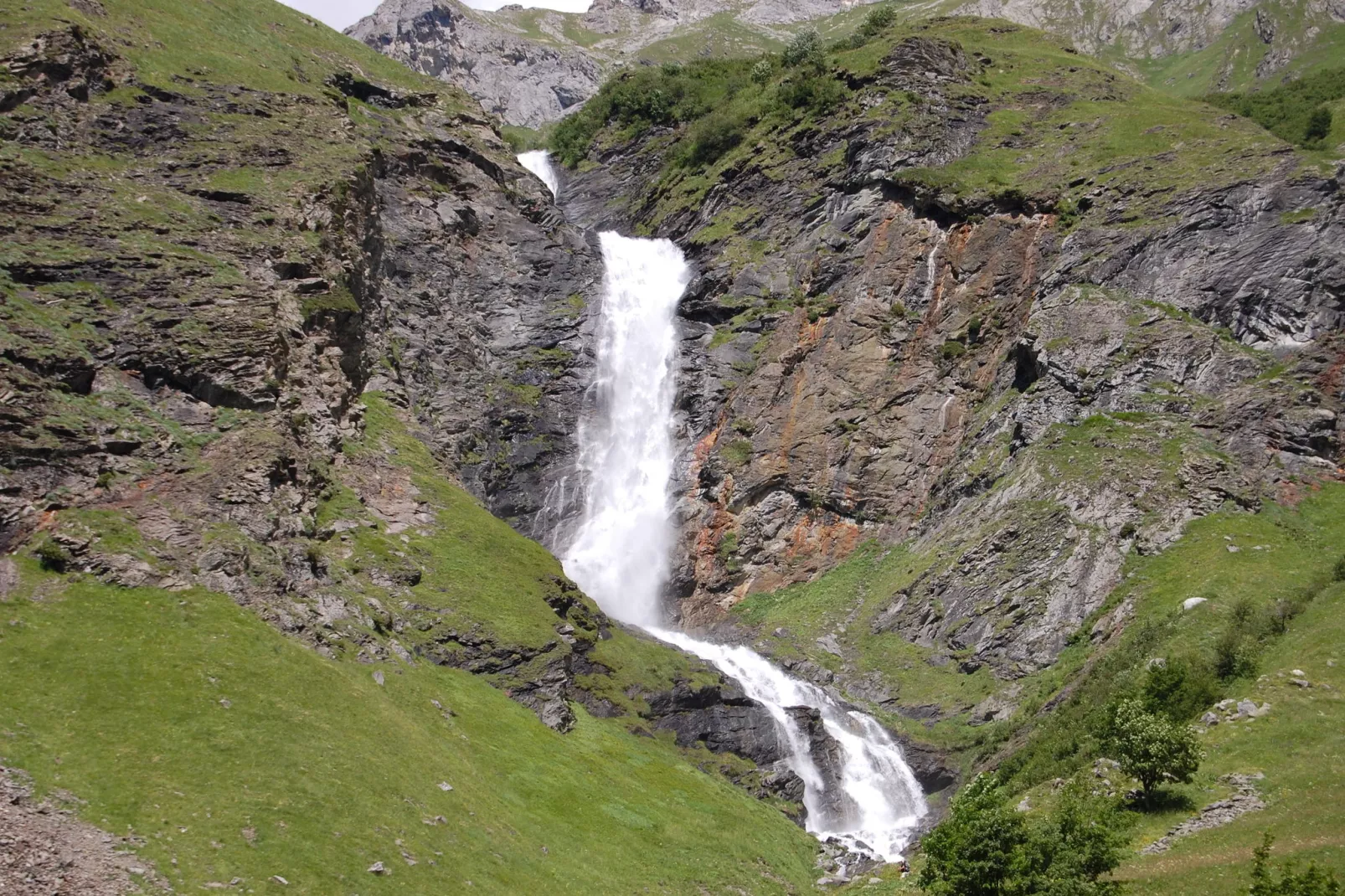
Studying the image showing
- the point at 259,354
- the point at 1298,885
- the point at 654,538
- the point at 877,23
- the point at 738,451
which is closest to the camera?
the point at 1298,885

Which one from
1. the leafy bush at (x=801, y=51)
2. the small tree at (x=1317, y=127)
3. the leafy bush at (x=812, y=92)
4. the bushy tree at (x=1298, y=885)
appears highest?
the leafy bush at (x=801, y=51)

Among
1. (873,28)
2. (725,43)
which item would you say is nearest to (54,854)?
(873,28)

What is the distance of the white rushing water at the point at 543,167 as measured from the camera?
98.1m

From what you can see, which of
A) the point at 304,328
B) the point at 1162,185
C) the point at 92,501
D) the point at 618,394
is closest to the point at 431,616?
the point at 92,501

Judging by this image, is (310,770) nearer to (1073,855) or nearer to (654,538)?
(1073,855)

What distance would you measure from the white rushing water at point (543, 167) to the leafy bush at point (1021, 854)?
3343 inches

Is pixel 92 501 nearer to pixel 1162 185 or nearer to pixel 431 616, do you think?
pixel 431 616

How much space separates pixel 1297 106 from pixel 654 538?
65.4 meters

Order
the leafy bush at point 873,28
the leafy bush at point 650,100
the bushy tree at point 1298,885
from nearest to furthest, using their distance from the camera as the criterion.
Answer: the bushy tree at point 1298,885 < the leafy bush at point 873,28 < the leafy bush at point 650,100

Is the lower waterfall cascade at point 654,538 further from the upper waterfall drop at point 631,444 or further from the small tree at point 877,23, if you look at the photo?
the small tree at point 877,23

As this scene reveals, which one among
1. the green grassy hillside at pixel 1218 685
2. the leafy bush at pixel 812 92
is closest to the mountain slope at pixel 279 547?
the green grassy hillside at pixel 1218 685

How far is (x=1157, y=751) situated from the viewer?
77.6ft

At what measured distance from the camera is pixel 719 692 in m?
39.7

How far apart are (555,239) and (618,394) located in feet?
51.0
